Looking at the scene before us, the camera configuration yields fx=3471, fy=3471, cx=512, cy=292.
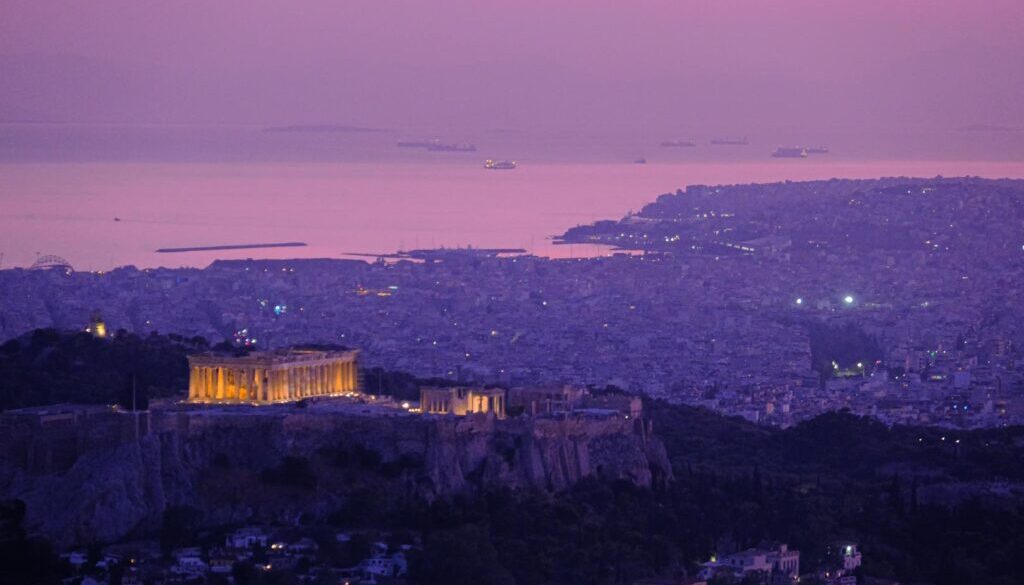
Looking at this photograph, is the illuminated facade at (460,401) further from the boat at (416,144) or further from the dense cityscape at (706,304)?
the boat at (416,144)

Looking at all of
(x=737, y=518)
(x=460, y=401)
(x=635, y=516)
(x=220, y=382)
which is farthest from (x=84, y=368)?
(x=737, y=518)

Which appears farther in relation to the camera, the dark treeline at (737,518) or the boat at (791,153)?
the boat at (791,153)

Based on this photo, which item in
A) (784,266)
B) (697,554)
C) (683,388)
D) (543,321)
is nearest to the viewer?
(697,554)

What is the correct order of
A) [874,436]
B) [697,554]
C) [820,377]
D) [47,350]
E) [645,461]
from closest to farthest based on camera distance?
[697,554], [645,461], [47,350], [874,436], [820,377]

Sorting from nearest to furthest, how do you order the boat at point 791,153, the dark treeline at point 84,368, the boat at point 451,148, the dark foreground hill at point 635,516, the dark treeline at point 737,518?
the dark foreground hill at point 635,516 → the dark treeline at point 737,518 → the dark treeline at point 84,368 → the boat at point 791,153 → the boat at point 451,148

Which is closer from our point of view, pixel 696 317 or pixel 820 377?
pixel 820 377

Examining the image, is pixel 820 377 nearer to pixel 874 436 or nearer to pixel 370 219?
pixel 874 436

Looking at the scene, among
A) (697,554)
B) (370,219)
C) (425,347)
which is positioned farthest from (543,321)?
(697,554)

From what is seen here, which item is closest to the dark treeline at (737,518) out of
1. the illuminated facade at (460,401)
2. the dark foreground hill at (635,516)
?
the dark foreground hill at (635,516)
